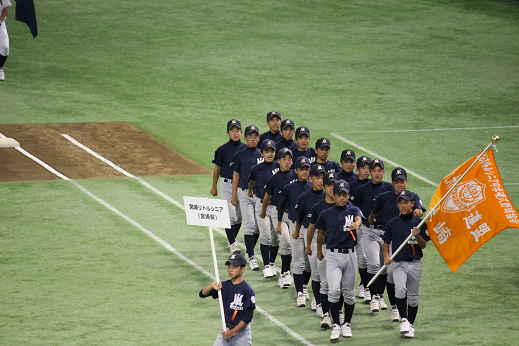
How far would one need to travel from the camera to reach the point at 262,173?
41.0 feet

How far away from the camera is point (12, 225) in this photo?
46.8 ft

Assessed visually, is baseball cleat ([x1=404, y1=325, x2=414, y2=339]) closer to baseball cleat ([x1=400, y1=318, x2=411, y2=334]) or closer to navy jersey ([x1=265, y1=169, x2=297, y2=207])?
baseball cleat ([x1=400, y1=318, x2=411, y2=334])

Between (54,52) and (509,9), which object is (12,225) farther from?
(509,9)

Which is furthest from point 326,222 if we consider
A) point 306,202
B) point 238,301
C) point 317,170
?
point 238,301

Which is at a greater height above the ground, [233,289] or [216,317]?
[233,289]

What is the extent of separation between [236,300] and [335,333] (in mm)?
2061

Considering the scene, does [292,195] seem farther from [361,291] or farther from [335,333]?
[335,333]

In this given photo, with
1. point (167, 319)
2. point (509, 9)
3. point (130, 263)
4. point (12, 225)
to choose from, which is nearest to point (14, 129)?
point (12, 225)

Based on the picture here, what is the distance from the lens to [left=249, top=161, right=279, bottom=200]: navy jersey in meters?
12.5

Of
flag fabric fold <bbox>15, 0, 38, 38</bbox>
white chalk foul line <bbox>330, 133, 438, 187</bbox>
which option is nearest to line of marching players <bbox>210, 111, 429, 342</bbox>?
white chalk foul line <bbox>330, 133, 438, 187</bbox>

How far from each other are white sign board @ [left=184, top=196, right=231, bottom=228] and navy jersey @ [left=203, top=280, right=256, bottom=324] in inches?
33.2

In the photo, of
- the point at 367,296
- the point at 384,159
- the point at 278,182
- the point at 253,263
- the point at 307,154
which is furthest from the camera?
the point at 384,159

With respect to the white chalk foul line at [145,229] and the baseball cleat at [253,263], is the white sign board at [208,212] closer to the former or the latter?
the white chalk foul line at [145,229]

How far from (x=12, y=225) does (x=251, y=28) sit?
17902mm
